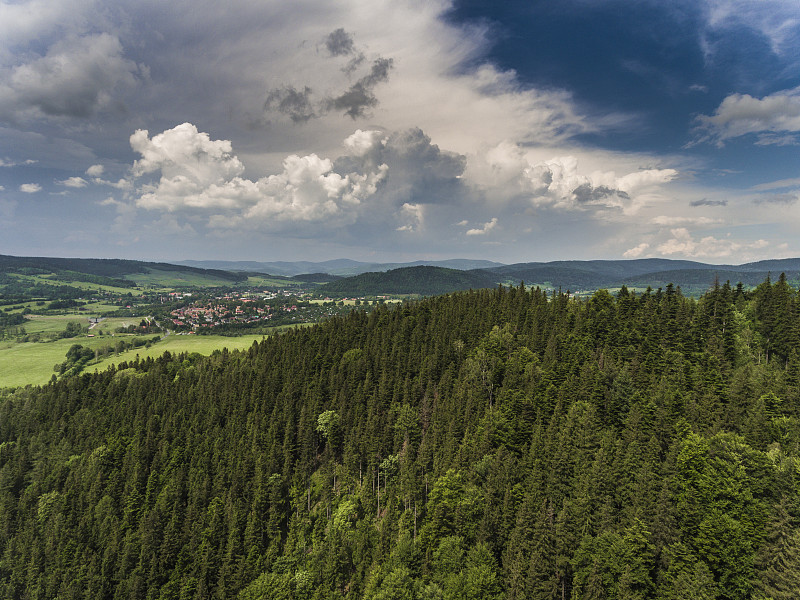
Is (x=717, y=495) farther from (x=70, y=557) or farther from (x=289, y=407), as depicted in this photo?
(x=70, y=557)

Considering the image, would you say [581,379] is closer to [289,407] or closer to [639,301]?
[639,301]

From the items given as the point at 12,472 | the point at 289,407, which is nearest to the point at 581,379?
the point at 289,407

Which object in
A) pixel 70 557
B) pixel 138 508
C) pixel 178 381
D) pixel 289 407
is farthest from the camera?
pixel 178 381

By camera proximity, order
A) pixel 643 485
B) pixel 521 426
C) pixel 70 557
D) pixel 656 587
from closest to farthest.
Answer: pixel 656 587, pixel 643 485, pixel 521 426, pixel 70 557

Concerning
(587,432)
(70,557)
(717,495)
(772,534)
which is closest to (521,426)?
(587,432)

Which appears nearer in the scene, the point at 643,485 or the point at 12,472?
the point at 643,485

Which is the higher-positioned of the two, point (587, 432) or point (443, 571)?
point (587, 432)

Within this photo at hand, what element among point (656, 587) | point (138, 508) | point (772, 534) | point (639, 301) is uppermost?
point (639, 301)
